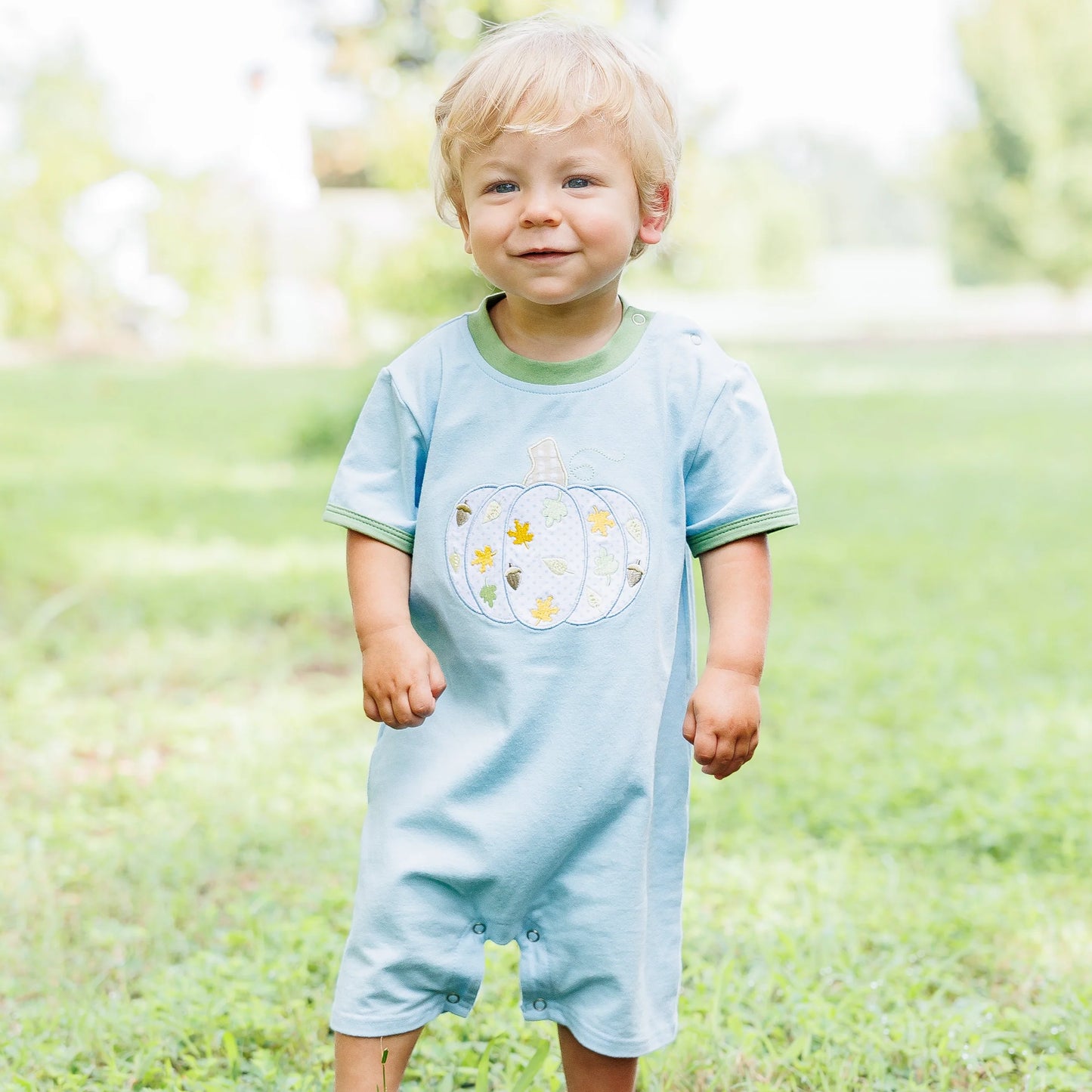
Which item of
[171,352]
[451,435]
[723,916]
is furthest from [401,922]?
[171,352]

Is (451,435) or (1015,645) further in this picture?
(1015,645)

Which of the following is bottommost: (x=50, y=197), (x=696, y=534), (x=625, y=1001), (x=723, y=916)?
(x=723, y=916)

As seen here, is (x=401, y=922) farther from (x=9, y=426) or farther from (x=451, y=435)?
(x=9, y=426)

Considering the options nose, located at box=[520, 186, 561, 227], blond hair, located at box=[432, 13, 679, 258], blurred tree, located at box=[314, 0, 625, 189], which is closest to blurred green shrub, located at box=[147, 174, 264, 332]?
blurred tree, located at box=[314, 0, 625, 189]

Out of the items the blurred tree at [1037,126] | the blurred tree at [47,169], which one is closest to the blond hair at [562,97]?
the blurred tree at [47,169]

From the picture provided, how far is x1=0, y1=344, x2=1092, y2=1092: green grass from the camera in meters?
2.34

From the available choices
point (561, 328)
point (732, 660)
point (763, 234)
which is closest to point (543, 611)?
point (732, 660)

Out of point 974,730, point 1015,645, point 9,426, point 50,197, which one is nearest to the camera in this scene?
point 974,730

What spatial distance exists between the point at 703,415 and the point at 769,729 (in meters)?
2.32

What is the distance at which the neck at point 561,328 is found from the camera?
1.88 m

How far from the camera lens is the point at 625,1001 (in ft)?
6.17

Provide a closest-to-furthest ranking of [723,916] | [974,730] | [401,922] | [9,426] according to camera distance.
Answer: [401,922], [723,916], [974,730], [9,426]

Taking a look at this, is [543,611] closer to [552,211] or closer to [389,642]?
[389,642]

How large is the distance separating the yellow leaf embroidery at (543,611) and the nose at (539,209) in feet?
1.58
